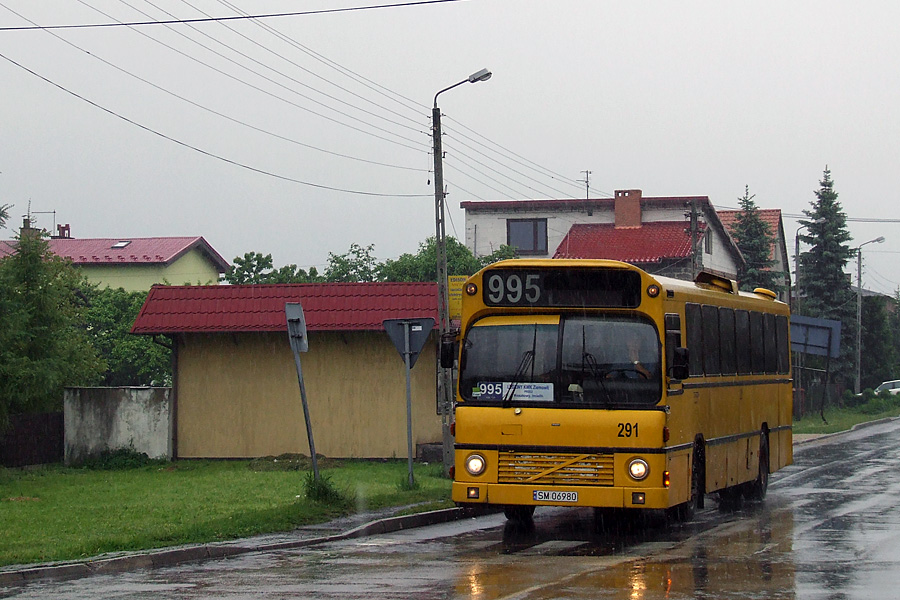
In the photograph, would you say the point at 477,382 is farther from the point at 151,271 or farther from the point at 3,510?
the point at 151,271

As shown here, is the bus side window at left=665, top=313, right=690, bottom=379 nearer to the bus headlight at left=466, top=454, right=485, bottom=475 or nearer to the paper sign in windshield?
the paper sign in windshield

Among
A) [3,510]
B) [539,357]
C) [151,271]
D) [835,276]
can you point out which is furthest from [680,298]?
[151,271]

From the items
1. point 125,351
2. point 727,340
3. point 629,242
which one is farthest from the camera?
point 629,242

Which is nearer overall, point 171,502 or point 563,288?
point 563,288

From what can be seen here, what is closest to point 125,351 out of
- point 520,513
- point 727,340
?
point 727,340

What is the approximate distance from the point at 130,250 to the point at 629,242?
30.1 metres

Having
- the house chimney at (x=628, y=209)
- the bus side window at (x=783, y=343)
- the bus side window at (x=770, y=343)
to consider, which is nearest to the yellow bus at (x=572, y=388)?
the bus side window at (x=770, y=343)

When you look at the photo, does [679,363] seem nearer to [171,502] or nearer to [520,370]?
[520,370]

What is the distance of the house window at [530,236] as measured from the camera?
69.8 m

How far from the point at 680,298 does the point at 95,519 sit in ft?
27.2

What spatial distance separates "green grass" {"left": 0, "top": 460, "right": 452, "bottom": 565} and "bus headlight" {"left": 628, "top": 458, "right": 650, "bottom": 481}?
4281mm

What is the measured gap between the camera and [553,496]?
1363 centimetres

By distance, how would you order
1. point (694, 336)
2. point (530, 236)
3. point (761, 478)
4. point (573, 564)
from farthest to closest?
point (530, 236), point (761, 478), point (694, 336), point (573, 564)

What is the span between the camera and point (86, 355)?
103ft
